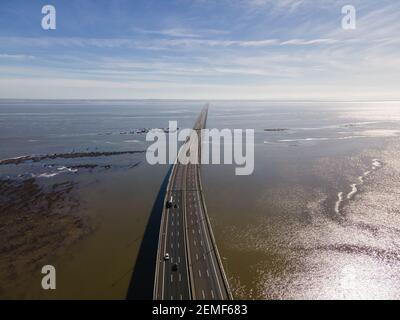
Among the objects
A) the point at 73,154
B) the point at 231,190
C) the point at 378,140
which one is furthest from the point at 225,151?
the point at 378,140

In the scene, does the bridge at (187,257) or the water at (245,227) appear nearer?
the bridge at (187,257)

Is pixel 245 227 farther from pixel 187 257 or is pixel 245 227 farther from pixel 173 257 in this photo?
pixel 173 257

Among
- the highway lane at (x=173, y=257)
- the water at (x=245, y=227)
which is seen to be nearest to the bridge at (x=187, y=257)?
the highway lane at (x=173, y=257)

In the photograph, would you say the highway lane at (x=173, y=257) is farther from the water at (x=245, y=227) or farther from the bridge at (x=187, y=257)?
the water at (x=245, y=227)

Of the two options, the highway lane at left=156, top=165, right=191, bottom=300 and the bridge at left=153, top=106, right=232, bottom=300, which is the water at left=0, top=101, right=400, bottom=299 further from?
the highway lane at left=156, top=165, right=191, bottom=300

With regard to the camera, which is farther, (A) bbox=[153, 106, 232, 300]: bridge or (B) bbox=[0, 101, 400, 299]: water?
(B) bbox=[0, 101, 400, 299]: water

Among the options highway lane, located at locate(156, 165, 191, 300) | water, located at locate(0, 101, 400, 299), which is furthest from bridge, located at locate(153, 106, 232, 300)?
water, located at locate(0, 101, 400, 299)

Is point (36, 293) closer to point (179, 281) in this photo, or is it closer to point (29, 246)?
point (29, 246)

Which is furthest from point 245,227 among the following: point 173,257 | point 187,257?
point 173,257
